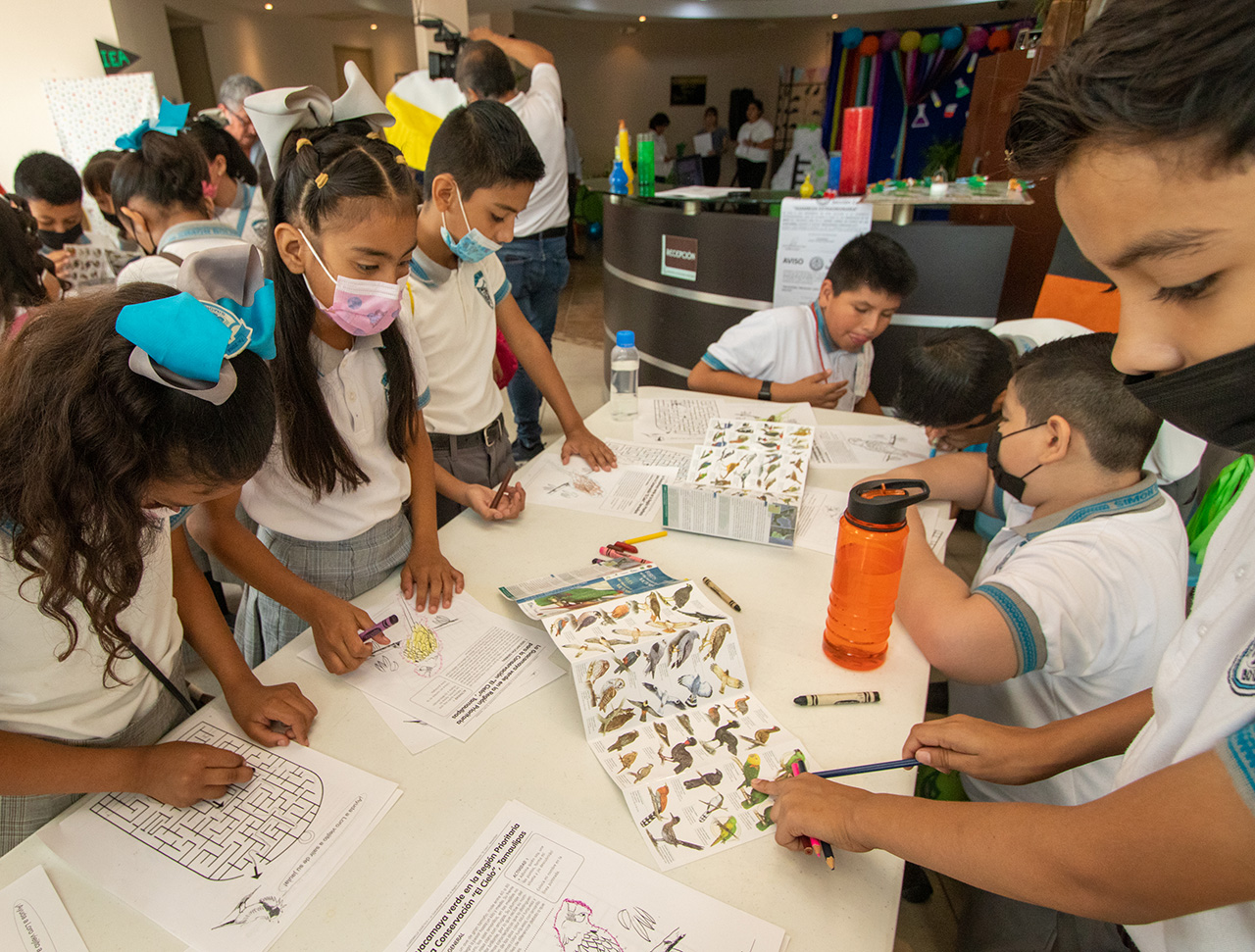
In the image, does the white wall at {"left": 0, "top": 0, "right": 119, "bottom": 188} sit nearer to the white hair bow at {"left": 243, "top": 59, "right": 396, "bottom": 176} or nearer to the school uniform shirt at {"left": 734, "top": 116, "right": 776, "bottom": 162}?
the white hair bow at {"left": 243, "top": 59, "right": 396, "bottom": 176}

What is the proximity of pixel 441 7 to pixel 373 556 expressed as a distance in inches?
158

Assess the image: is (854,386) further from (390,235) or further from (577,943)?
(577,943)

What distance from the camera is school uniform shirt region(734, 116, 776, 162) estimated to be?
27.8 feet

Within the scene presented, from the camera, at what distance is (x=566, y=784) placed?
2.56 ft

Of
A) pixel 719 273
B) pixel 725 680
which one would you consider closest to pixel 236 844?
pixel 725 680

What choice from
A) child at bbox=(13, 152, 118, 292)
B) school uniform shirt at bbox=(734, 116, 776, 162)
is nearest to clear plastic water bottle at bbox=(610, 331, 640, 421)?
child at bbox=(13, 152, 118, 292)

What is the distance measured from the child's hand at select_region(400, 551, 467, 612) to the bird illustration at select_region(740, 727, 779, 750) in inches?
20.5

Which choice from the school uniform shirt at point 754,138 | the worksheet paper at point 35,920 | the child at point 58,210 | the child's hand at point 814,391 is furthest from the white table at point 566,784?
the school uniform shirt at point 754,138

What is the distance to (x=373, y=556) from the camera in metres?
1.26

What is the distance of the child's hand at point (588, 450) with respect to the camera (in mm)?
1554

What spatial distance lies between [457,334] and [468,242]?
0.21 metres

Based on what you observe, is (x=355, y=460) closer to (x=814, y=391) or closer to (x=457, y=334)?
(x=457, y=334)

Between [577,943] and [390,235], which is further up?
[390,235]

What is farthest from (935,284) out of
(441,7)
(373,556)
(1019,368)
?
(441,7)
